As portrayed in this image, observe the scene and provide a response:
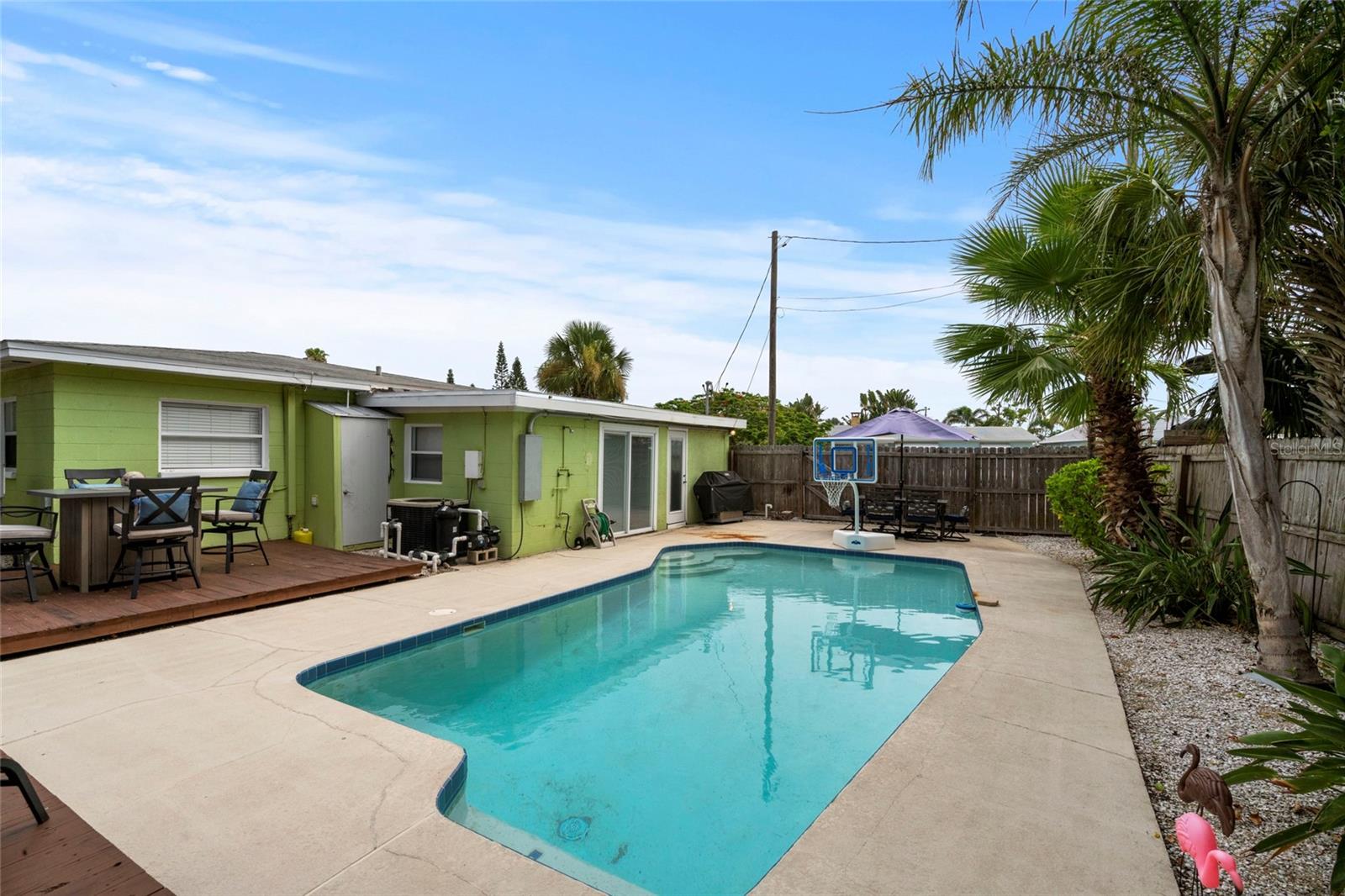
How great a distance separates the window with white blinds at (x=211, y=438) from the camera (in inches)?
317

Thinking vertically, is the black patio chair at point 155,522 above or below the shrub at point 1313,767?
above

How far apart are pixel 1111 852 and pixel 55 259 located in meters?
12.5

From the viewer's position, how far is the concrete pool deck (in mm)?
2375

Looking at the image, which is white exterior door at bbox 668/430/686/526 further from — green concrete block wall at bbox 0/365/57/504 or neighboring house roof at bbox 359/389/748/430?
green concrete block wall at bbox 0/365/57/504

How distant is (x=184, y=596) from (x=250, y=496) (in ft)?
5.26

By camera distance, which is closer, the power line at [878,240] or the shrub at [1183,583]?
the shrub at [1183,583]

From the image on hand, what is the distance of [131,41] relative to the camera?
704 centimetres

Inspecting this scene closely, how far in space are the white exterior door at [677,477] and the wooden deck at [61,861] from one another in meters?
11.1

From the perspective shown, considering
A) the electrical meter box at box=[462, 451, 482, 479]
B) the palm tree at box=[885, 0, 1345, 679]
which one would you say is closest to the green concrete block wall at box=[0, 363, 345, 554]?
the electrical meter box at box=[462, 451, 482, 479]

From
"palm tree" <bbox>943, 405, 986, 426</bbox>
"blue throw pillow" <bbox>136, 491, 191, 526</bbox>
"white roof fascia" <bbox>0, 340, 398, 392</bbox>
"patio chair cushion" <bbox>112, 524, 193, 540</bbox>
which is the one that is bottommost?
"patio chair cushion" <bbox>112, 524, 193, 540</bbox>

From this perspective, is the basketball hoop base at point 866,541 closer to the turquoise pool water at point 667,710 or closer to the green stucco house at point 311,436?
the turquoise pool water at point 667,710

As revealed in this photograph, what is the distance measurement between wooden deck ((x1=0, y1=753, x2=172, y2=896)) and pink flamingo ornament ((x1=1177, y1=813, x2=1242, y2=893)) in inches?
113

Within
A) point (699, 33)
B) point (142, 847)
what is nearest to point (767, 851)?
point (142, 847)

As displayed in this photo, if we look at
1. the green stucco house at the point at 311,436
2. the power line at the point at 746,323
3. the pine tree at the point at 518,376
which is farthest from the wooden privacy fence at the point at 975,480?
the pine tree at the point at 518,376
